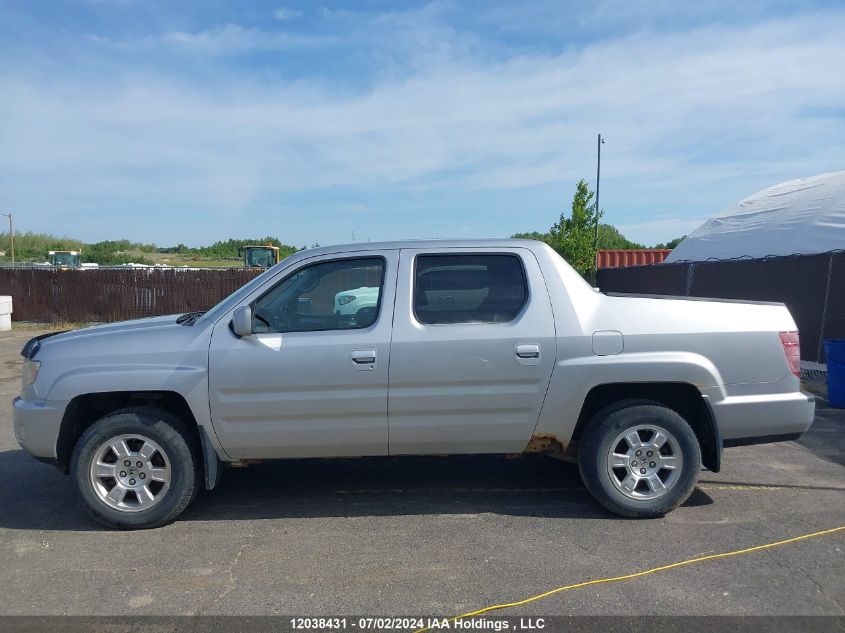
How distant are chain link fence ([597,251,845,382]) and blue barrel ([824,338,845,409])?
5.68 feet

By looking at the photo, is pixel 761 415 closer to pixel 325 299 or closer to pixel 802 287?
pixel 325 299

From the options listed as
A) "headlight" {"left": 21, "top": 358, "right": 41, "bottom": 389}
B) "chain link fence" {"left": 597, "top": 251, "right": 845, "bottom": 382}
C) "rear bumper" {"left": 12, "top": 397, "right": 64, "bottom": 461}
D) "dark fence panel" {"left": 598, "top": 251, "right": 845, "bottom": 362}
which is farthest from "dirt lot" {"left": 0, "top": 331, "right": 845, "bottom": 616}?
"dark fence panel" {"left": 598, "top": 251, "right": 845, "bottom": 362}

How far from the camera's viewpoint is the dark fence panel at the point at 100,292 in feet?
72.9

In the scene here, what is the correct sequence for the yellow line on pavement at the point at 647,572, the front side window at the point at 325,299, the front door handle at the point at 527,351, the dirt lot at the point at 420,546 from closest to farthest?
the yellow line on pavement at the point at 647,572 → the dirt lot at the point at 420,546 → the front door handle at the point at 527,351 → the front side window at the point at 325,299

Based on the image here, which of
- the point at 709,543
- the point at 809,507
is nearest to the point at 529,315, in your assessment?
the point at 709,543

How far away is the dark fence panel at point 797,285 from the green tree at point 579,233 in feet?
48.7

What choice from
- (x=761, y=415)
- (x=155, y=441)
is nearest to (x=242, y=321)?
(x=155, y=441)

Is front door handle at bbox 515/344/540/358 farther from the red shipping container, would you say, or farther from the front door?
the red shipping container

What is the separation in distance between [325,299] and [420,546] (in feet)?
5.97

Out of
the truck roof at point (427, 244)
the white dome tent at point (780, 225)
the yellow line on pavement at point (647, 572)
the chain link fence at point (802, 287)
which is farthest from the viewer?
the white dome tent at point (780, 225)

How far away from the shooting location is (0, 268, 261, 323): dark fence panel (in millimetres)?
22234

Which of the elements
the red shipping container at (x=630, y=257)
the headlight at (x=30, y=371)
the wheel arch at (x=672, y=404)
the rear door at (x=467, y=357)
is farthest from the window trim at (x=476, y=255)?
the red shipping container at (x=630, y=257)

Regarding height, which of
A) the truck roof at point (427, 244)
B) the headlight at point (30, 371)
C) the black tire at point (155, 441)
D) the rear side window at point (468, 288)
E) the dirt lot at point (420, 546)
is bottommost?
the dirt lot at point (420, 546)

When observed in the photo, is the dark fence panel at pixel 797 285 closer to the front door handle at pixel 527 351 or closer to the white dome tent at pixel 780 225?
the white dome tent at pixel 780 225
